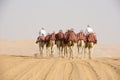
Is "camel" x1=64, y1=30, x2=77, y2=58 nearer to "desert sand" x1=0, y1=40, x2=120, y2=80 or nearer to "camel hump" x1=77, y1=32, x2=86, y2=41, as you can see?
"camel hump" x1=77, y1=32, x2=86, y2=41

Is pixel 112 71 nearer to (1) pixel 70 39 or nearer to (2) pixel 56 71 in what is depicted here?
(2) pixel 56 71

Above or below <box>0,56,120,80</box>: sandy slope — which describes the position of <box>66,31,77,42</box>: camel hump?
above

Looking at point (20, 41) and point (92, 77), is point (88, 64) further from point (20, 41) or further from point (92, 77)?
point (20, 41)

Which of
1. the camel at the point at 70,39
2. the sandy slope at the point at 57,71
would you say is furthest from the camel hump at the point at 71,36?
the sandy slope at the point at 57,71

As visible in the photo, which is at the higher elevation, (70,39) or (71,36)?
(71,36)

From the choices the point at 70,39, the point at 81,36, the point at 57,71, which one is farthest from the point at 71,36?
the point at 57,71

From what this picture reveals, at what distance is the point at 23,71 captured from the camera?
827 inches

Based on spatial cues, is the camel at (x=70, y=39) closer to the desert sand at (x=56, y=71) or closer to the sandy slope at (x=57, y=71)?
the desert sand at (x=56, y=71)

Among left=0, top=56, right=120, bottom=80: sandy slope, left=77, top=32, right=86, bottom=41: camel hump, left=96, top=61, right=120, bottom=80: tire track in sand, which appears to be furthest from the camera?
left=77, top=32, right=86, bottom=41: camel hump

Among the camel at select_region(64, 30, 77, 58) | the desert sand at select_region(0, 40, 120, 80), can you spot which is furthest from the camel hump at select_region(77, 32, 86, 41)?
the desert sand at select_region(0, 40, 120, 80)

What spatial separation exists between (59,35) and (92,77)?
13.1 m

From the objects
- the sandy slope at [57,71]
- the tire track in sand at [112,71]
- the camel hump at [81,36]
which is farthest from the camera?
the camel hump at [81,36]

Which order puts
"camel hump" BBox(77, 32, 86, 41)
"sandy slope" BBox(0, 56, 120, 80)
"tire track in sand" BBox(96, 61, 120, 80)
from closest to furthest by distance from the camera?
1. "sandy slope" BBox(0, 56, 120, 80)
2. "tire track in sand" BBox(96, 61, 120, 80)
3. "camel hump" BBox(77, 32, 86, 41)

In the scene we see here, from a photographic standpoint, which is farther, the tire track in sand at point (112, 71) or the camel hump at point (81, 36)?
the camel hump at point (81, 36)
